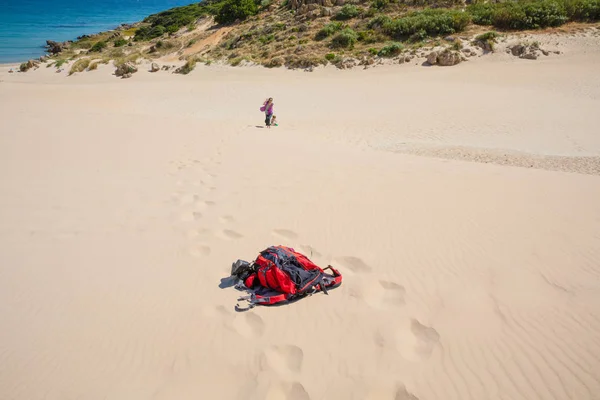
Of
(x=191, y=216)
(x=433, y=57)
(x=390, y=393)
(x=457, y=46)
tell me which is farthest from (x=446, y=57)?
(x=390, y=393)

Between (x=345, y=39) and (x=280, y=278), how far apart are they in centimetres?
2550

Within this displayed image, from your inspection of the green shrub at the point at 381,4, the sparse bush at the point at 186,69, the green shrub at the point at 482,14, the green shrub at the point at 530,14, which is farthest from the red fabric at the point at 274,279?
the green shrub at the point at 381,4

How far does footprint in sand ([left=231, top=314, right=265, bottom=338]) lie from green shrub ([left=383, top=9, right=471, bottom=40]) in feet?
85.7

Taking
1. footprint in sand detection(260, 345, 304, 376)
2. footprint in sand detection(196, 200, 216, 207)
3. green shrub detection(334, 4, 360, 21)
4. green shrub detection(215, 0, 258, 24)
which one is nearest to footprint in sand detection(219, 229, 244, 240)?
footprint in sand detection(196, 200, 216, 207)

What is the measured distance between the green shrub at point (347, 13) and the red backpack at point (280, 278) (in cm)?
3065

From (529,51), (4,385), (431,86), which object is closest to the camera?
(4,385)

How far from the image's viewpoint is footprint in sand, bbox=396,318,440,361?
292 centimetres

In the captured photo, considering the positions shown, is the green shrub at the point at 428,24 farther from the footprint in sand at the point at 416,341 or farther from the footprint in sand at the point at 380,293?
the footprint in sand at the point at 416,341

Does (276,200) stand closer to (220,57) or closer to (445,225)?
(445,225)

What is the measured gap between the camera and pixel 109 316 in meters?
3.32

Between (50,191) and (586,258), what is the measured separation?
28.9ft

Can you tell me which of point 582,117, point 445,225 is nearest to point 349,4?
point 582,117

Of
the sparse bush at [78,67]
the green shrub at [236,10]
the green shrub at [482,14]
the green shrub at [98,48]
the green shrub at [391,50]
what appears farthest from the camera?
the green shrub at [98,48]

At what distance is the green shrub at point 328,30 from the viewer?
26.4 meters
